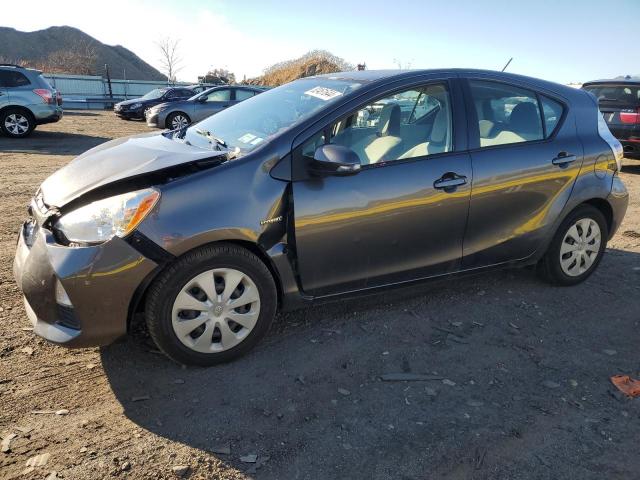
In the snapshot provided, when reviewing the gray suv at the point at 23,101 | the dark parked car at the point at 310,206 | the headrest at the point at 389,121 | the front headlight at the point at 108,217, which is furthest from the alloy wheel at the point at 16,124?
the headrest at the point at 389,121

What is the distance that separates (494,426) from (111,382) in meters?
2.05

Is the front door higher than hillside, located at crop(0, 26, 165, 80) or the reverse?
the reverse

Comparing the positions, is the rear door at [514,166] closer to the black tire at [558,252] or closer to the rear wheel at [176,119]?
the black tire at [558,252]

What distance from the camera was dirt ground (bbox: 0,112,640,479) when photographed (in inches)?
89.8

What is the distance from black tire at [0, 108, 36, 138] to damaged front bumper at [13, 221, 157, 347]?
38.3 feet

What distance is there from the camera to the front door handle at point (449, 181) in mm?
3291

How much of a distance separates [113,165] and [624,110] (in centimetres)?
939

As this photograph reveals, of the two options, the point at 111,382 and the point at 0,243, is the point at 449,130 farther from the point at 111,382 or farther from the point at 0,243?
the point at 0,243

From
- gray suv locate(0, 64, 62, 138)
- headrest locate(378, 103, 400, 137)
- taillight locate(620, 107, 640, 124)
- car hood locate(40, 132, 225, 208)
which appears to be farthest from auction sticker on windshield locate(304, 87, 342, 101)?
gray suv locate(0, 64, 62, 138)

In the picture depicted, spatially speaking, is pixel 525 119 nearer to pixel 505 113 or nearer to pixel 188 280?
pixel 505 113

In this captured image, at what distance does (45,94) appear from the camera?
12.5m

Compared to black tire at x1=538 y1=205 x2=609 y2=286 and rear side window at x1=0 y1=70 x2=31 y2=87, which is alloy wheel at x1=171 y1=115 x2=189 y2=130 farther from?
black tire at x1=538 y1=205 x2=609 y2=286

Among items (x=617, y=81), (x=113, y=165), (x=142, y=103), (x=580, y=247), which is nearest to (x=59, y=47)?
(x=142, y=103)

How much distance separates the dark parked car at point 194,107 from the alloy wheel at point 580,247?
12269 millimetres
